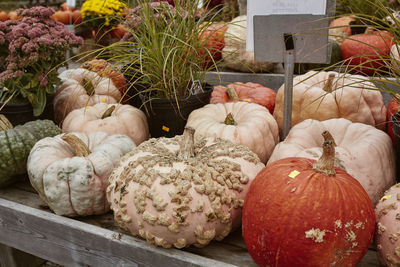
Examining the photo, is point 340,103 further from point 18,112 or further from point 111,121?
point 18,112

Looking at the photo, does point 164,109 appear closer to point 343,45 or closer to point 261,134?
point 261,134

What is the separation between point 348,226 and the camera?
3.30ft

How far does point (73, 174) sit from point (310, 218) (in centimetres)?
91

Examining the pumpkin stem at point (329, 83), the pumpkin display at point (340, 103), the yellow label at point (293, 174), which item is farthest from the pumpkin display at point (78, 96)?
the yellow label at point (293, 174)

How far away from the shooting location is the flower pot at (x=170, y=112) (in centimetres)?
187

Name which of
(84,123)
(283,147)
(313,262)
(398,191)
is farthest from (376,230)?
(84,123)

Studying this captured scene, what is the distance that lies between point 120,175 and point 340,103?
3.77 ft

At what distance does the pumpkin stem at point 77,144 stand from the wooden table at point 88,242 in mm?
264

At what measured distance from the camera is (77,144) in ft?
5.16

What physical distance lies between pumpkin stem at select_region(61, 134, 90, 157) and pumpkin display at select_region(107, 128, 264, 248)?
0.26 m

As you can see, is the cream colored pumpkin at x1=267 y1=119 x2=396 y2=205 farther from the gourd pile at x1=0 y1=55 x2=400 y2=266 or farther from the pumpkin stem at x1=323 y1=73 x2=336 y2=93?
the pumpkin stem at x1=323 y1=73 x2=336 y2=93

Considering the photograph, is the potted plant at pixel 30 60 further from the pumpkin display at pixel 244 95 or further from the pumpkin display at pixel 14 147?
the pumpkin display at pixel 244 95

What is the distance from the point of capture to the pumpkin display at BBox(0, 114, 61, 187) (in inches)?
66.1

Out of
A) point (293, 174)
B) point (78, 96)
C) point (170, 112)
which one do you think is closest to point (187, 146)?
point (293, 174)
